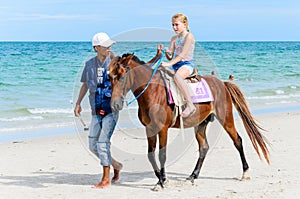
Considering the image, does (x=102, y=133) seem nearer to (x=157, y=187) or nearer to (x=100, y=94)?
(x=100, y=94)

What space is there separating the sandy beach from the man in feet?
1.96

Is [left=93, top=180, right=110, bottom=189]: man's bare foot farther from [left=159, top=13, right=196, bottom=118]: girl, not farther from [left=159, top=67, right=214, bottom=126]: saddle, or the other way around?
[left=159, top=13, right=196, bottom=118]: girl

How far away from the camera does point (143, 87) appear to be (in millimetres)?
5977

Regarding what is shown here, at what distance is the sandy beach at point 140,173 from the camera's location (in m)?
6.18

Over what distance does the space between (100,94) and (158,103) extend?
2.31ft

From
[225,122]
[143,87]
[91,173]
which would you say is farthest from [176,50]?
[91,173]

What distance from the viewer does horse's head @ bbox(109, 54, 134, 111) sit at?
18.7ft

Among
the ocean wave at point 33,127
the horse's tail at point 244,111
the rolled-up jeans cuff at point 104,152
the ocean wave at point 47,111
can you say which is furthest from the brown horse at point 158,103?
the ocean wave at point 47,111

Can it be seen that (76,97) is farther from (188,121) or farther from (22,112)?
(22,112)

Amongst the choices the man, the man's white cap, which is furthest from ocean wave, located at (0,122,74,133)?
the man's white cap

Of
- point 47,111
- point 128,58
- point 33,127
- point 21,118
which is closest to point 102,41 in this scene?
point 128,58

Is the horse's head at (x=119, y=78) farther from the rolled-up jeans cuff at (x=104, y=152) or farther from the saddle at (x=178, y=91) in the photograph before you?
the rolled-up jeans cuff at (x=104, y=152)

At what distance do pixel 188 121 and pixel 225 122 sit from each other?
2.16 feet

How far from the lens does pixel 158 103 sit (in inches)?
237
